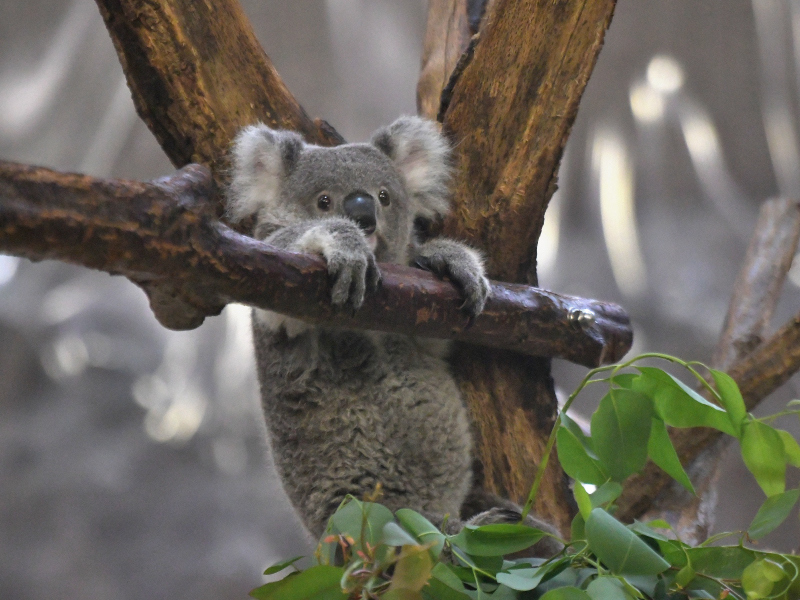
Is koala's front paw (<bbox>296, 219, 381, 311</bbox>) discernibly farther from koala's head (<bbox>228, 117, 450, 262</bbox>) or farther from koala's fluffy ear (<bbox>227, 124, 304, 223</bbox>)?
koala's fluffy ear (<bbox>227, 124, 304, 223</bbox>)

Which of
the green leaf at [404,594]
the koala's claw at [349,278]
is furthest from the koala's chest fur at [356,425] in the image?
the green leaf at [404,594]

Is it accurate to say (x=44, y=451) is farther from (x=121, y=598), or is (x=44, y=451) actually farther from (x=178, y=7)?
(x=178, y=7)

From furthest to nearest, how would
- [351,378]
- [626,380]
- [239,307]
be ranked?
[239,307] → [351,378] → [626,380]

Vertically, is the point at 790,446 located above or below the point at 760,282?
below

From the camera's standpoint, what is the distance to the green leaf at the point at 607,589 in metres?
0.93

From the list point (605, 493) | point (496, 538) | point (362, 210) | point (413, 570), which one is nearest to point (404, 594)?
point (413, 570)

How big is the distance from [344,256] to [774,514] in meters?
0.87

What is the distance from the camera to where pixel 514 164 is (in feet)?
6.70

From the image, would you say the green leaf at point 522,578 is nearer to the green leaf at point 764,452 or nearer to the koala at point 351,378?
the green leaf at point 764,452

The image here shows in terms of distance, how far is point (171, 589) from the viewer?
3.33 meters

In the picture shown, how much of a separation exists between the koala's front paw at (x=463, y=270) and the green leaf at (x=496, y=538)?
0.70 meters

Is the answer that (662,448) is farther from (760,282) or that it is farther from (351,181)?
(760,282)

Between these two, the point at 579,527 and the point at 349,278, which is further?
the point at 349,278

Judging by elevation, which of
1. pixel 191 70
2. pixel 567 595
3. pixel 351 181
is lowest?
pixel 567 595
